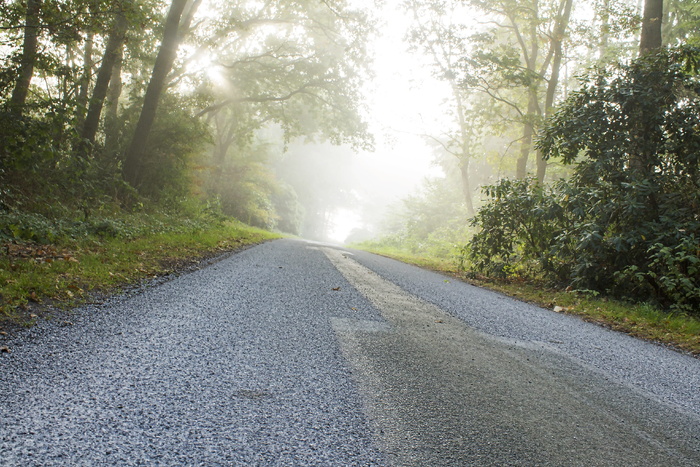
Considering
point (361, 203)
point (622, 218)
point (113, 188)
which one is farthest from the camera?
point (361, 203)

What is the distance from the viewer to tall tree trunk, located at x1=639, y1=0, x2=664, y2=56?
26.6ft

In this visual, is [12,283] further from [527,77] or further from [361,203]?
[361,203]

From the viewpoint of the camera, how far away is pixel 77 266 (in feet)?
13.5

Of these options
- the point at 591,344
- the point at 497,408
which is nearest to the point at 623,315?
the point at 591,344

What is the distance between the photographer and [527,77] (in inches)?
518

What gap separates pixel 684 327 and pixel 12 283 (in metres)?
7.04

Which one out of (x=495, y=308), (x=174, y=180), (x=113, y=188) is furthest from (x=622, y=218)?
(x=174, y=180)

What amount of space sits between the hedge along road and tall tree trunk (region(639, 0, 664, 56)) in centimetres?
737

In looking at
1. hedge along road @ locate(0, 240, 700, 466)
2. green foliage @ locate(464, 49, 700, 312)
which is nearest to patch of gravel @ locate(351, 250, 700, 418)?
hedge along road @ locate(0, 240, 700, 466)

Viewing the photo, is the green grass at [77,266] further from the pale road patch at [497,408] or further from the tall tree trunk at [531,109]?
the tall tree trunk at [531,109]

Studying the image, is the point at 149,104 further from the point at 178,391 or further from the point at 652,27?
the point at 652,27

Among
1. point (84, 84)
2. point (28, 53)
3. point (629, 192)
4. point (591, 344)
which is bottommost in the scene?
point (591, 344)

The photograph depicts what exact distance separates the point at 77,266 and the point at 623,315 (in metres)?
6.78

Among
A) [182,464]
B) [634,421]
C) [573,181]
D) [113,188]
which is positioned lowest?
[182,464]
